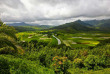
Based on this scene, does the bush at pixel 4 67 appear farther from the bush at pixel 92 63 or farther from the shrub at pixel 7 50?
the bush at pixel 92 63

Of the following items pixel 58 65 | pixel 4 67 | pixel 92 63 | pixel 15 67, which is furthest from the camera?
pixel 92 63

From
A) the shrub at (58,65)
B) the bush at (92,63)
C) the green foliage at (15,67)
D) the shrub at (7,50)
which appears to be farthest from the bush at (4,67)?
the bush at (92,63)

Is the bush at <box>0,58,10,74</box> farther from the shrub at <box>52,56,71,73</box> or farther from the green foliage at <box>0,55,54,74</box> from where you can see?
the shrub at <box>52,56,71,73</box>

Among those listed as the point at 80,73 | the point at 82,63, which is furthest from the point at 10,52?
the point at 82,63

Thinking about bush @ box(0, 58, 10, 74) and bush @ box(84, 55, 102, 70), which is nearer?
bush @ box(0, 58, 10, 74)

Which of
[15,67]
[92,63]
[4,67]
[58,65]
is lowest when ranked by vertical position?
[92,63]

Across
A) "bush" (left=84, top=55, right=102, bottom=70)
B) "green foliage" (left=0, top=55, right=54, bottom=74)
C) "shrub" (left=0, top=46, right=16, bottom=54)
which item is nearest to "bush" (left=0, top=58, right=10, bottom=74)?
"green foliage" (left=0, top=55, right=54, bottom=74)

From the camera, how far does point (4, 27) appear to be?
462 inches

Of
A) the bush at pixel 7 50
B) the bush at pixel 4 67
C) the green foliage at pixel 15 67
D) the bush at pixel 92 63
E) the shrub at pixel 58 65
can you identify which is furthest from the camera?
the bush at pixel 92 63

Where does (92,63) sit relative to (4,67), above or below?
below

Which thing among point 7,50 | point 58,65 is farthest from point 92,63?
point 7,50

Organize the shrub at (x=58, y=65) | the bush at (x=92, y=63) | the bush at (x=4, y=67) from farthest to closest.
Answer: the bush at (x=92, y=63) < the shrub at (x=58, y=65) < the bush at (x=4, y=67)

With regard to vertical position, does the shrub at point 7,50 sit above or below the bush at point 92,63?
above

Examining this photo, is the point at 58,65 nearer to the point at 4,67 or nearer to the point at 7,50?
the point at 7,50
